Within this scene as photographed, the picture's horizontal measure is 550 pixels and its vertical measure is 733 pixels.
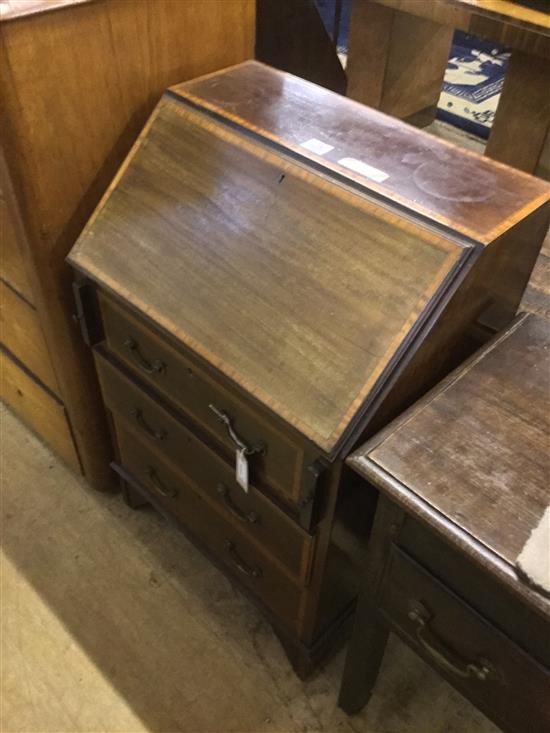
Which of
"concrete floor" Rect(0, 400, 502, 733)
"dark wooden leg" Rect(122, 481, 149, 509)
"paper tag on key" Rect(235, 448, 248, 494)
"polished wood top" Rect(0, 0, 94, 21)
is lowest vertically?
"concrete floor" Rect(0, 400, 502, 733)

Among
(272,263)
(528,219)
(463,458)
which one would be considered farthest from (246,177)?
(463,458)

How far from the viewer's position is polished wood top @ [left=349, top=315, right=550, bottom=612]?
28.2 inches

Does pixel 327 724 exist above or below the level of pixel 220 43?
below

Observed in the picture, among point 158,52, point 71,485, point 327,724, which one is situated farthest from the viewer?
point 71,485

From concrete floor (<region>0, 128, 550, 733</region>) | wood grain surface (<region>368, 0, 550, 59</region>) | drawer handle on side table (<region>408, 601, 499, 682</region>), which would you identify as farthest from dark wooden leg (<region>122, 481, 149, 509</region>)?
wood grain surface (<region>368, 0, 550, 59</region>)

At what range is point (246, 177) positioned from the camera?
948mm

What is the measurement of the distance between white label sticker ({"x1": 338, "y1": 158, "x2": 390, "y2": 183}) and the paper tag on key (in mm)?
418

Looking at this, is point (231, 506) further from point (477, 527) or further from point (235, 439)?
point (477, 527)

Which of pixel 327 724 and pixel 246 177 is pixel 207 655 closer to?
pixel 327 724

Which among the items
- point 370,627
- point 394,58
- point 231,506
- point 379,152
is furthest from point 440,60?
point 370,627

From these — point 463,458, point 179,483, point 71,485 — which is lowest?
point 71,485

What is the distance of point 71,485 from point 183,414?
2.11 ft

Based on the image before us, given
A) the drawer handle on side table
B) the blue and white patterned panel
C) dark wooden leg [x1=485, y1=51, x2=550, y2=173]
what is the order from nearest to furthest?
the drawer handle on side table < dark wooden leg [x1=485, y1=51, x2=550, y2=173] < the blue and white patterned panel

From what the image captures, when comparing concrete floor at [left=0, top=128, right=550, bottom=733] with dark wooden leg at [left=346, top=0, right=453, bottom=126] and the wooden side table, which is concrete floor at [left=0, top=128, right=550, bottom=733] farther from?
dark wooden leg at [left=346, top=0, right=453, bottom=126]
